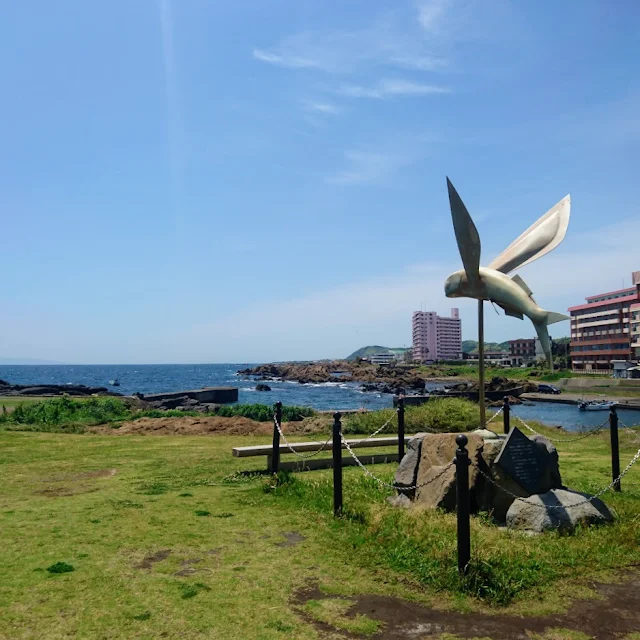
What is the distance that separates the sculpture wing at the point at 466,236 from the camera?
859cm

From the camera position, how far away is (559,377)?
85.0 meters

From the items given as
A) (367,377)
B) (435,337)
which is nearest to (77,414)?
(367,377)

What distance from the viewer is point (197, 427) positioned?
20375 mm

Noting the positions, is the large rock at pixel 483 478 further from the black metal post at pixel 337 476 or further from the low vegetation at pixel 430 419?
the low vegetation at pixel 430 419

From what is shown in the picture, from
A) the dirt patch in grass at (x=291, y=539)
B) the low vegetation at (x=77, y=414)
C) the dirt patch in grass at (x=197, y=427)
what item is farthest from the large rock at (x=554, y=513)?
the low vegetation at (x=77, y=414)

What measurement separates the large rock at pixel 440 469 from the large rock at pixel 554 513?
81 centimetres

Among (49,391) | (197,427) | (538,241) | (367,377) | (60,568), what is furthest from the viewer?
(367,377)

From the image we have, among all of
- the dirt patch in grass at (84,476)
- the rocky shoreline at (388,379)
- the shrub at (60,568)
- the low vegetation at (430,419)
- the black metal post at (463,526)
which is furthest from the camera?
the rocky shoreline at (388,379)

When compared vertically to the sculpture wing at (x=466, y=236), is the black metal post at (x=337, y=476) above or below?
below

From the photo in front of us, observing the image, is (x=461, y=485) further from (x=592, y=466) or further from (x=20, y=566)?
(x=592, y=466)

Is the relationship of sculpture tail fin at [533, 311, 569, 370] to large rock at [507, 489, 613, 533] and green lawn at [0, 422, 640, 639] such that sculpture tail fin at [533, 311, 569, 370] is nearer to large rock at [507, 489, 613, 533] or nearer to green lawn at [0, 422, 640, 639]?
large rock at [507, 489, 613, 533]

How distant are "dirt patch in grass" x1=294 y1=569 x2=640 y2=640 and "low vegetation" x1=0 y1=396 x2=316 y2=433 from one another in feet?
54.7

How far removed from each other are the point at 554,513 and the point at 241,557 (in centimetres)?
439

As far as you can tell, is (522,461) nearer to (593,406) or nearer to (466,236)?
(466,236)
